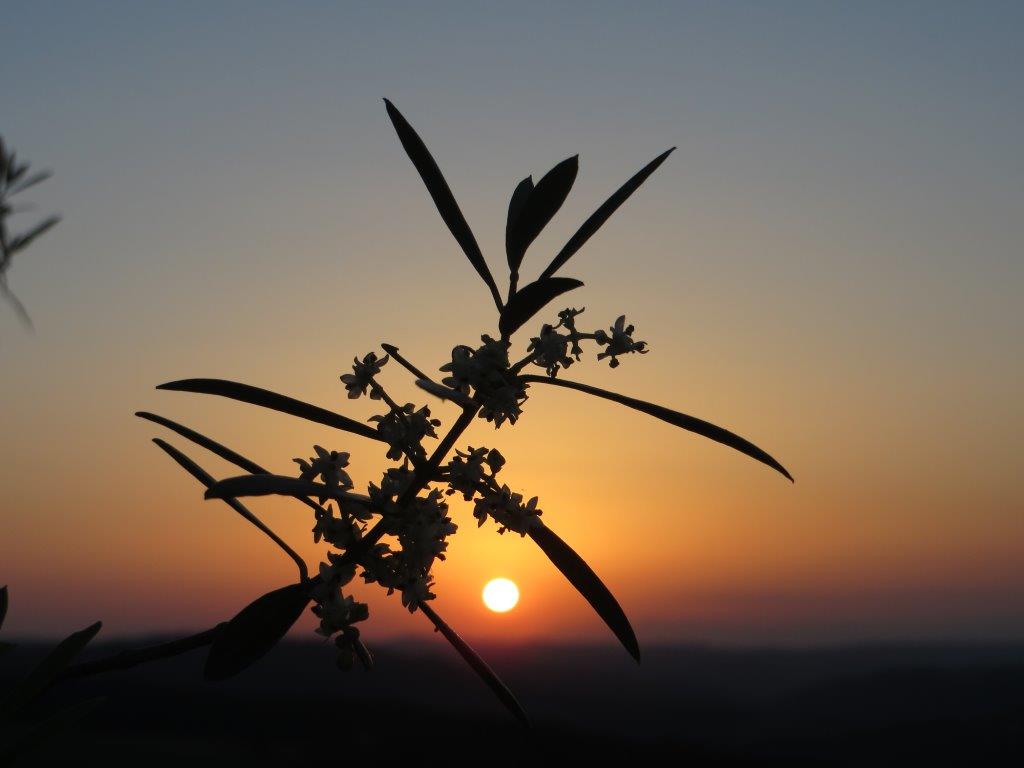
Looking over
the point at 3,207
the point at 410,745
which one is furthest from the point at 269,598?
the point at 410,745

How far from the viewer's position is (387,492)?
1562mm

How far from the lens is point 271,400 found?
1.70 meters

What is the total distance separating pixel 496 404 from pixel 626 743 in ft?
39.5

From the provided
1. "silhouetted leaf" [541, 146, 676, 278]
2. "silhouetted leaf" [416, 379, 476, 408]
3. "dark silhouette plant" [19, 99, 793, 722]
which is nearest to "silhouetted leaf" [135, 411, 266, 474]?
"dark silhouette plant" [19, 99, 793, 722]

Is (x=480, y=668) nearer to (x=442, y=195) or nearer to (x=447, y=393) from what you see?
(x=447, y=393)

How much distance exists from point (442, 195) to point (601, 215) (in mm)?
312

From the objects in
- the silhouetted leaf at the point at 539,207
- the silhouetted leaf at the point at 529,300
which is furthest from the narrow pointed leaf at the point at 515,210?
the silhouetted leaf at the point at 529,300

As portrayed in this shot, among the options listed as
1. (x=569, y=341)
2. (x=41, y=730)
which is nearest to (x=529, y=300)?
(x=569, y=341)

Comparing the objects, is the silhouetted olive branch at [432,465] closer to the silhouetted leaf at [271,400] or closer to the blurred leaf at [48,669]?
the silhouetted leaf at [271,400]

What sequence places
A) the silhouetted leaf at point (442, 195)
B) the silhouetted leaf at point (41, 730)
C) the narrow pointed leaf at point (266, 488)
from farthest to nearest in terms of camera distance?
the silhouetted leaf at point (442, 195)
the silhouetted leaf at point (41, 730)
the narrow pointed leaf at point (266, 488)

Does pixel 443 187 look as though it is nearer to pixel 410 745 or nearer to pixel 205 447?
pixel 205 447

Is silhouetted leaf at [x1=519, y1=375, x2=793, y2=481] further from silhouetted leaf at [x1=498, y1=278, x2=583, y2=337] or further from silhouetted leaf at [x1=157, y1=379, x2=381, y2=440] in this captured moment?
silhouetted leaf at [x1=157, y1=379, x2=381, y2=440]

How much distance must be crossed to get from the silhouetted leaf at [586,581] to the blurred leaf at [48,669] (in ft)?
3.06

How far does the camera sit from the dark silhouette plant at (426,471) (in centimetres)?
152
